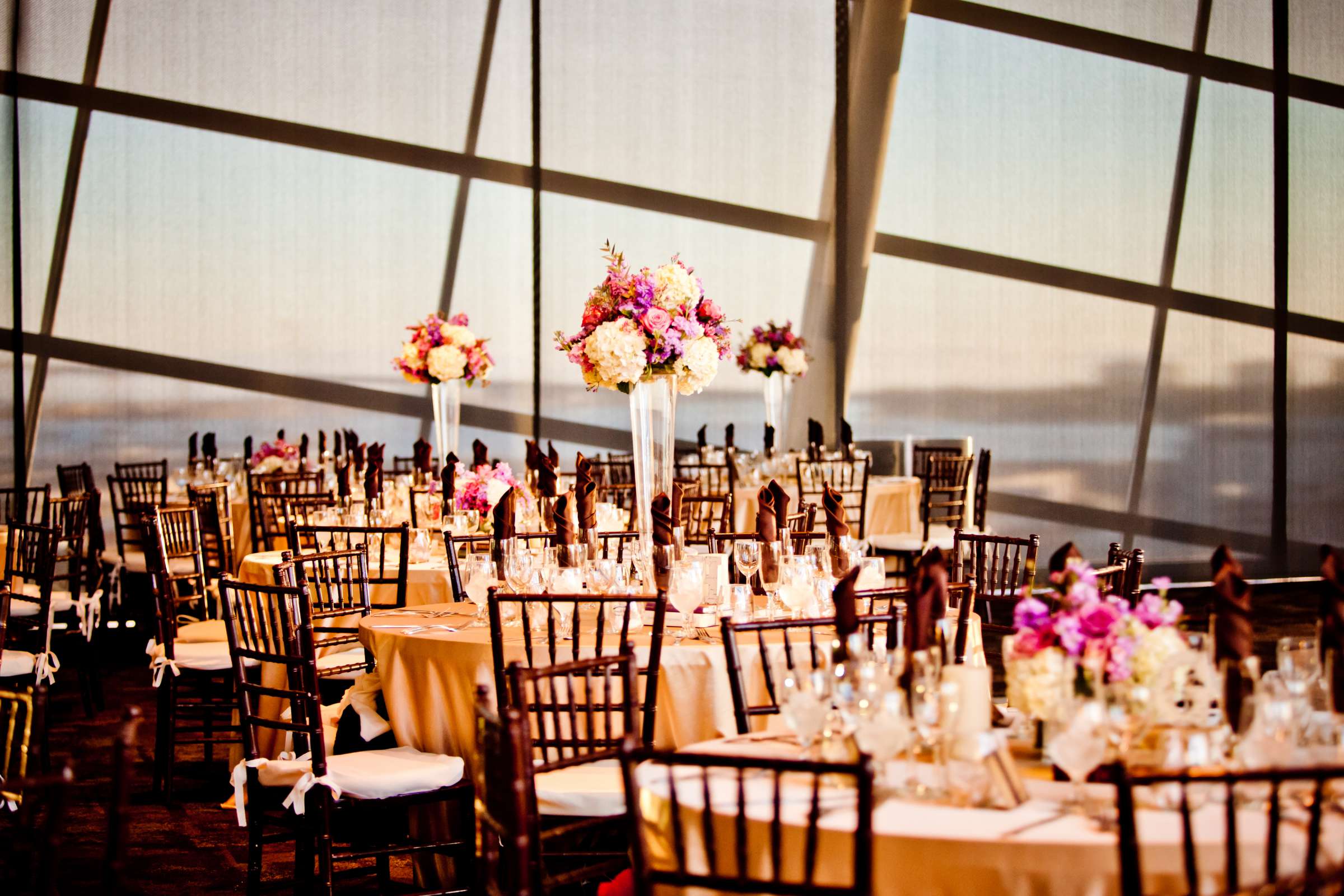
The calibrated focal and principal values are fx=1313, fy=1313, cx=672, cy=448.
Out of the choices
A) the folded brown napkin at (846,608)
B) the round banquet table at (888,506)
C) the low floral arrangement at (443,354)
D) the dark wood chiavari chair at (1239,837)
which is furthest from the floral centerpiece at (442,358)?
the dark wood chiavari chair at (1239,837)

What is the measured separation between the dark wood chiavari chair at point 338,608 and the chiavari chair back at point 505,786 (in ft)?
5.61

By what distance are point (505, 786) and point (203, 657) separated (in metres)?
3.23

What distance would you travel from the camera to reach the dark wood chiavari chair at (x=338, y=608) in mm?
4332

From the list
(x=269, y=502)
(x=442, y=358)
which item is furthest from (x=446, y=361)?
(x=269, y=502)

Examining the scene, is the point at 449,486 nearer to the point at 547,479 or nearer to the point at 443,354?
the point at 547,479

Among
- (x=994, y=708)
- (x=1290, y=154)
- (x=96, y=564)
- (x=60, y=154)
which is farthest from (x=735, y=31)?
(x=994, y=708)

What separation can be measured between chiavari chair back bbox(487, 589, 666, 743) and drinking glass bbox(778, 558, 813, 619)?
0.42 m

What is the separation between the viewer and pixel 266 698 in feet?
17.5

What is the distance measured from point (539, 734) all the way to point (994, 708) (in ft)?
3.57

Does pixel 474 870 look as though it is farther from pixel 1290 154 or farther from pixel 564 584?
pixel 1290 154

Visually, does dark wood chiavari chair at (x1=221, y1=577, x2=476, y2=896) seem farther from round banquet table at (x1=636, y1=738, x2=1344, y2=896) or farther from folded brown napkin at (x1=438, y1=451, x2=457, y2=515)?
folded brown napkin at (x1=438, y1=451, x2=457, y2=515)

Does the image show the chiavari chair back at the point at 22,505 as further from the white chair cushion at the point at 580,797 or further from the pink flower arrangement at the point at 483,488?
the white chair cushion at the point at 580,797

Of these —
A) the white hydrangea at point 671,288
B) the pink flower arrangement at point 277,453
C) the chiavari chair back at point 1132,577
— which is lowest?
the chiavari chair back at point 1132,577

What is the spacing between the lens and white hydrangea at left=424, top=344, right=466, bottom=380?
7.48 meters
